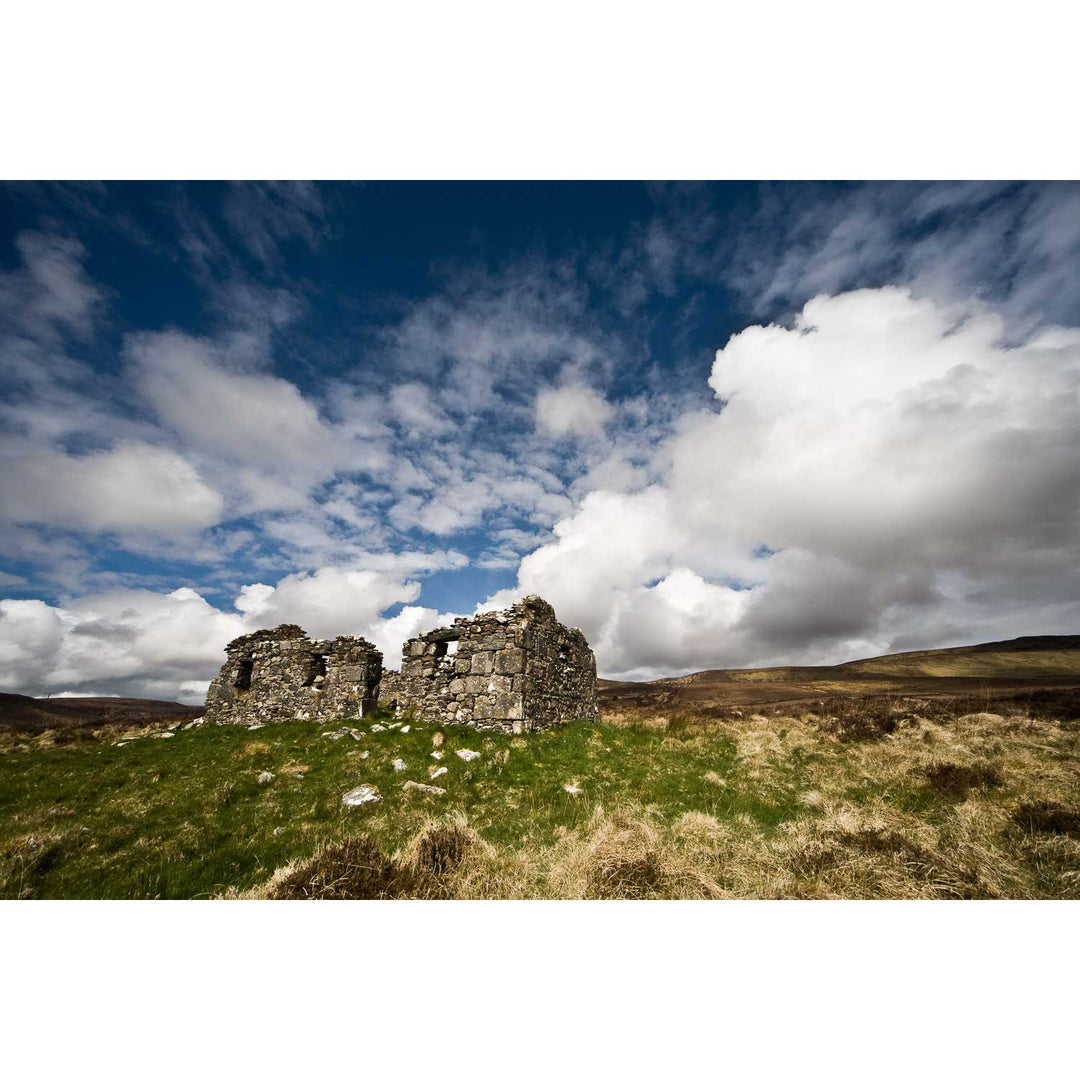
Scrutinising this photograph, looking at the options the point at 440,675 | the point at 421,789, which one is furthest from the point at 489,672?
the point at 421,789

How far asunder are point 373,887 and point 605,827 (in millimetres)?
3241

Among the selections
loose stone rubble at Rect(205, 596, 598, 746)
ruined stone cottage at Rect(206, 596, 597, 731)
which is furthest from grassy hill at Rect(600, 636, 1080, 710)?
loose stone rubble at Rect(205, 596, 598, 746)

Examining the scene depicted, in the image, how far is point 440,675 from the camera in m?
14.1

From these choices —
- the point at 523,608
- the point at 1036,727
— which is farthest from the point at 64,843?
the point at 1036,727

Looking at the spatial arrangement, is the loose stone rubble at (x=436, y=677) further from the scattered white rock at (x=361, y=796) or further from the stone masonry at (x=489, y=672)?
the scattered white rock at (x=361, y=796)

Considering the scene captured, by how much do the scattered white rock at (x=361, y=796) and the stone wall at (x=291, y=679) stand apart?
7.23 m

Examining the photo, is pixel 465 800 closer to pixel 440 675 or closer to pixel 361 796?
pixel 361 796

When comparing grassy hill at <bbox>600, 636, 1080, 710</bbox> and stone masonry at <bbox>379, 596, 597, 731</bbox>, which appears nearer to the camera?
stone masonry at <bbox>379, 596, 597, 731</bbox>

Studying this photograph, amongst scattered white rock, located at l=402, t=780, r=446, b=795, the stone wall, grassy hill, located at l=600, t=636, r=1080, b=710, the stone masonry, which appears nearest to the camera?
scattered white rock, located at l=402, t=780, r=446, b=795

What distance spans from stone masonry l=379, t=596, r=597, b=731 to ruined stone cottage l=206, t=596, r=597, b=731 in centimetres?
3

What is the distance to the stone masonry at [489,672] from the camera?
1319 centimetres

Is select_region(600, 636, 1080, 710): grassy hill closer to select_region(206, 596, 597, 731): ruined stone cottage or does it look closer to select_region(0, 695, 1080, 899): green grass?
select_region(206, 596, 597, 731): ruined stone cottage

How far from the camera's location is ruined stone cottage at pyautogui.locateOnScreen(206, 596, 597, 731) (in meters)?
13.4

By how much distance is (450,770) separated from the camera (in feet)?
32.5
